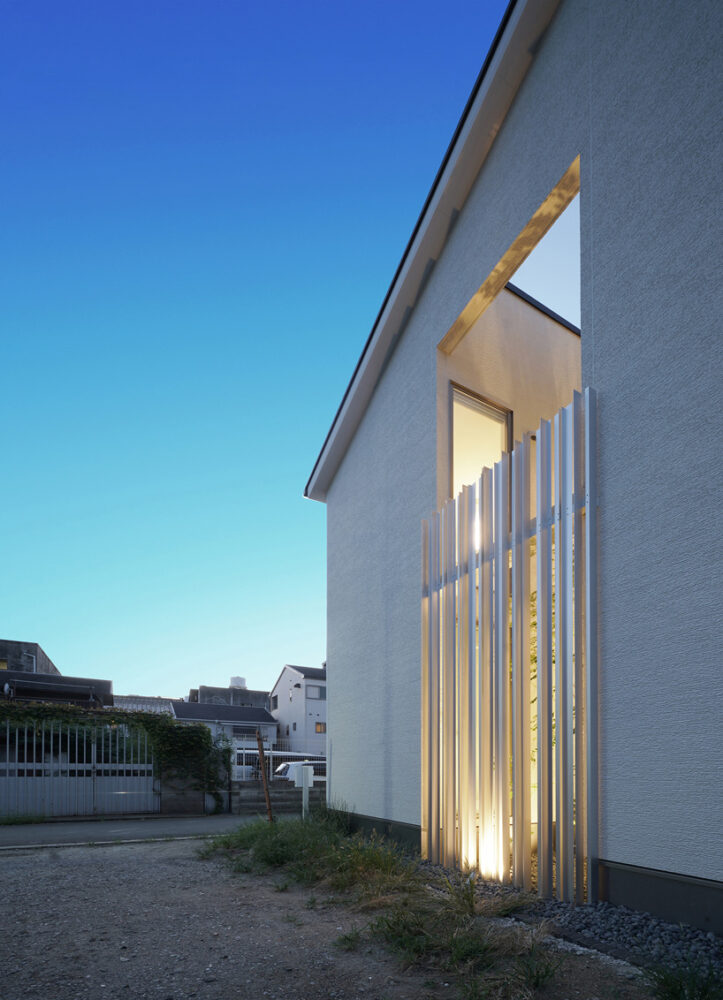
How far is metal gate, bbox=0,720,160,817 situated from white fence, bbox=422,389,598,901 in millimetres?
9486

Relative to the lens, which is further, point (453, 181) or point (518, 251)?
point (453, 181)

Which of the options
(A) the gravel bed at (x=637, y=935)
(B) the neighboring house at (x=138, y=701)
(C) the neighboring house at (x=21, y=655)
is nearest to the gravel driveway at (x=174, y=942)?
(A) the gravel bed at (x=637, y=935)

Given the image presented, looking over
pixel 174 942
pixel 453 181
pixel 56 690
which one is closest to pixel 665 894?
pixel 174 942

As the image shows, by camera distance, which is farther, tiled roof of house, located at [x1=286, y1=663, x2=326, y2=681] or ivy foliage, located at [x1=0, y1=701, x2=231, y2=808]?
tiled roof of house, located at [x1=286, y1=663, x2=326, y2=681]

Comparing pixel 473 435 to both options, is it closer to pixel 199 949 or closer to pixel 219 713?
pixel 199 949

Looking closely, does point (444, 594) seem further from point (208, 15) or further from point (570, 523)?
point (208, 15)

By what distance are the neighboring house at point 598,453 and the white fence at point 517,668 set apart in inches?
1.1

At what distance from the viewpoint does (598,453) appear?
5.10m

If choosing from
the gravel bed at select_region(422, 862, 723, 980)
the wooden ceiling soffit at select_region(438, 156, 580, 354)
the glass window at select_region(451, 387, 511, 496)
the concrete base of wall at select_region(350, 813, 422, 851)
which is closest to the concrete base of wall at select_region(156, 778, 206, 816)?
the concrete base of wall at select_region(350, 813, 422, 851)

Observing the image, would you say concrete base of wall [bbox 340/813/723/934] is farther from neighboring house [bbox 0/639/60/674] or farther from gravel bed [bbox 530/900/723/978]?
neighboring house [bbox 0/639/60/674]

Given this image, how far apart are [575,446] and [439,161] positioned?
4.23m

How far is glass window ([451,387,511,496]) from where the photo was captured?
846cm

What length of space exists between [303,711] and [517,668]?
3289 cm

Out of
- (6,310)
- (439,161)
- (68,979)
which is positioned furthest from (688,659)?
(6,310)
